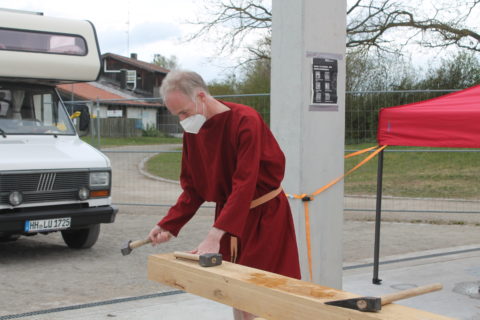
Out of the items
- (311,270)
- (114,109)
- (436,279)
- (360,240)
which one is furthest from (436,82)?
(311,270)

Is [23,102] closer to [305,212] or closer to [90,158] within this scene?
[90,158]

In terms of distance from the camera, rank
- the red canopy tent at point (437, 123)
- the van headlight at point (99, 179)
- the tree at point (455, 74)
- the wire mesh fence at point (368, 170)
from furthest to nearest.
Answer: the tree at point (455, 74) → the wire mesh fence at point (368, 170) → the van headlight at point (99, 179) → the red canopy tent at point (437, 123)

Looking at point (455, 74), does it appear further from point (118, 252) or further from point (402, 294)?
point (402, 294)

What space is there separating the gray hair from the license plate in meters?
4.91

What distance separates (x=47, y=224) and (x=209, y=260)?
5.24 m

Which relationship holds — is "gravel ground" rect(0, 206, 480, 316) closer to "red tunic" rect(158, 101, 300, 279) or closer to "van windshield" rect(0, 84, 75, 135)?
"van windshield" rect(0, 84, 75, 135)

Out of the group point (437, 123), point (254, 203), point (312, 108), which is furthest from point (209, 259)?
point (437, 123)

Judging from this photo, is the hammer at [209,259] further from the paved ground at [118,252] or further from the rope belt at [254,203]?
the paved ground at [118,252]

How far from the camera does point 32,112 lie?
866 centimetres

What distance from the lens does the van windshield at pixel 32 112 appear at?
332 inches

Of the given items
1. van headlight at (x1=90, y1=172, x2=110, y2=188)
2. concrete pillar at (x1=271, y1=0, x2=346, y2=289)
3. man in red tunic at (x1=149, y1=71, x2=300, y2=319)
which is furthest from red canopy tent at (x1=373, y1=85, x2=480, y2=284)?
van headlight at (x1=90, y1=172, x2=110, y2=188)

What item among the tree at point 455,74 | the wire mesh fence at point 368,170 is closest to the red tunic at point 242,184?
the wire mesh fence at point 368,170

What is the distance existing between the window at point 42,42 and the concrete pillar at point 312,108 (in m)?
4.36

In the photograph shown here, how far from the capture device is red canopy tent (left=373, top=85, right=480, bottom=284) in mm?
5375
